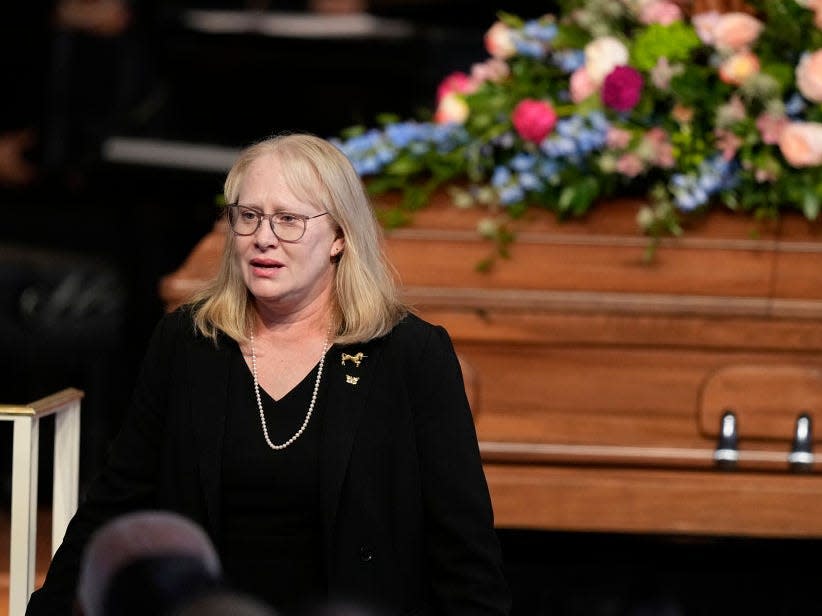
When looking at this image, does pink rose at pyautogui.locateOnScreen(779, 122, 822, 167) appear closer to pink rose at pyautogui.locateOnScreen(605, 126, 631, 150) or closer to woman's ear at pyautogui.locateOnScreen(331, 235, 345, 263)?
pink rose at pyautogui.locateOnScreen(605, 126, 631, 150)

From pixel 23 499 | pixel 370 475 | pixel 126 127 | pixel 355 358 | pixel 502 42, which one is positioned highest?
→ pixel 502 42

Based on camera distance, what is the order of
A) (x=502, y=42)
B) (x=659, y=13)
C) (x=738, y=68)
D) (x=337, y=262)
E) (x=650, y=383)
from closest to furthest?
(x=337, y=262) < (x=650, y=383) < (x=738, y=68) < (x=659, y=13) < (x=502, y=42)

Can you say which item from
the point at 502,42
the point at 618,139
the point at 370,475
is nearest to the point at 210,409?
the point at 370,475

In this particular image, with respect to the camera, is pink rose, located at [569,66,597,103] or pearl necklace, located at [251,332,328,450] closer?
pearl necklace, located at [251,332,328,450]

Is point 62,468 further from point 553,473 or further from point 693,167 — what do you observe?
point 693,167

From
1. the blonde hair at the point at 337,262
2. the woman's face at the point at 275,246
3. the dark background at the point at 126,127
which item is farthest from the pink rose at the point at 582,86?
the dark background at the point at 126,127

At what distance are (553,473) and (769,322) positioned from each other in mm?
525

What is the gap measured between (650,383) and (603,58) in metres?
0.70

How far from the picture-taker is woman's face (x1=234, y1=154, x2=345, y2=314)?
1.94 meters

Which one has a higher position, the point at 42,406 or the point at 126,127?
the point at 126,127

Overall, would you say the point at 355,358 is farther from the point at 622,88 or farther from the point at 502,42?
the point at 502,42

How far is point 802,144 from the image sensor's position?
2.80 m

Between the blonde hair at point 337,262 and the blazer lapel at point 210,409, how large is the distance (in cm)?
3

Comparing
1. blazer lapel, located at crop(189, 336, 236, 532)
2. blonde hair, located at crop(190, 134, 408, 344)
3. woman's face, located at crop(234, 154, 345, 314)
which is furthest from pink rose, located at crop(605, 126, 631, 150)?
blazer lapel, located at crop(189, 336, 236, 532)
